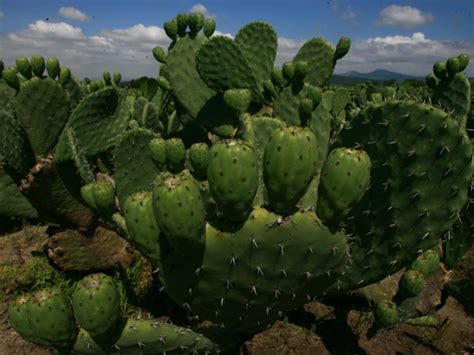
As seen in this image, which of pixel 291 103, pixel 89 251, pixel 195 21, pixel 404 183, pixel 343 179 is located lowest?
pixel 89 251

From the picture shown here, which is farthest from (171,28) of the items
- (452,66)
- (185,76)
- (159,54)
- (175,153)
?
(452,66)

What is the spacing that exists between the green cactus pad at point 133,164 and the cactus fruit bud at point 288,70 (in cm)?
79

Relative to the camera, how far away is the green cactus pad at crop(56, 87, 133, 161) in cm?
257

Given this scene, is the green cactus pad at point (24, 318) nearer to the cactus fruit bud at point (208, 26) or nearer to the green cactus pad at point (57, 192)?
the green cactus pad at point (57, 192)

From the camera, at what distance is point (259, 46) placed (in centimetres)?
283

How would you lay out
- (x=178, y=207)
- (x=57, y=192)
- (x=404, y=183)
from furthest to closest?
1. (x=57, y=192)
2. (x=404, y=183)
3. (x=178, y=207)

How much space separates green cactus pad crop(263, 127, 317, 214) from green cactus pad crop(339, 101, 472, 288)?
594 mm

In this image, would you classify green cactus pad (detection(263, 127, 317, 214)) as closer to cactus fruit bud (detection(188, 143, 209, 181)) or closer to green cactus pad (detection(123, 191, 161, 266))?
green cactus pad (detection(123, 191, 161, 266))

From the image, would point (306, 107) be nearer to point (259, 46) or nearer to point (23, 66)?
A: point (259, 46)

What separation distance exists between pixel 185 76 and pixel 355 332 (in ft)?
6.23

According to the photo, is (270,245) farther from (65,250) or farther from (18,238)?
(18,238)

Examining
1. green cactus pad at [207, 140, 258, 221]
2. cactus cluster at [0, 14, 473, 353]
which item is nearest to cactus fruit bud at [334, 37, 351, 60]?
cactus cluster at [0, 14, 473, 353]

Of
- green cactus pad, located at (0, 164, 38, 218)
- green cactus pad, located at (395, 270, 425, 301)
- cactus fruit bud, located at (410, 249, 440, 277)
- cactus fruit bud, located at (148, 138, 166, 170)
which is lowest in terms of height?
green cactus pad, located at (0, 164, 38, 218)

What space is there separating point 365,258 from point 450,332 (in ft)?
2.90
